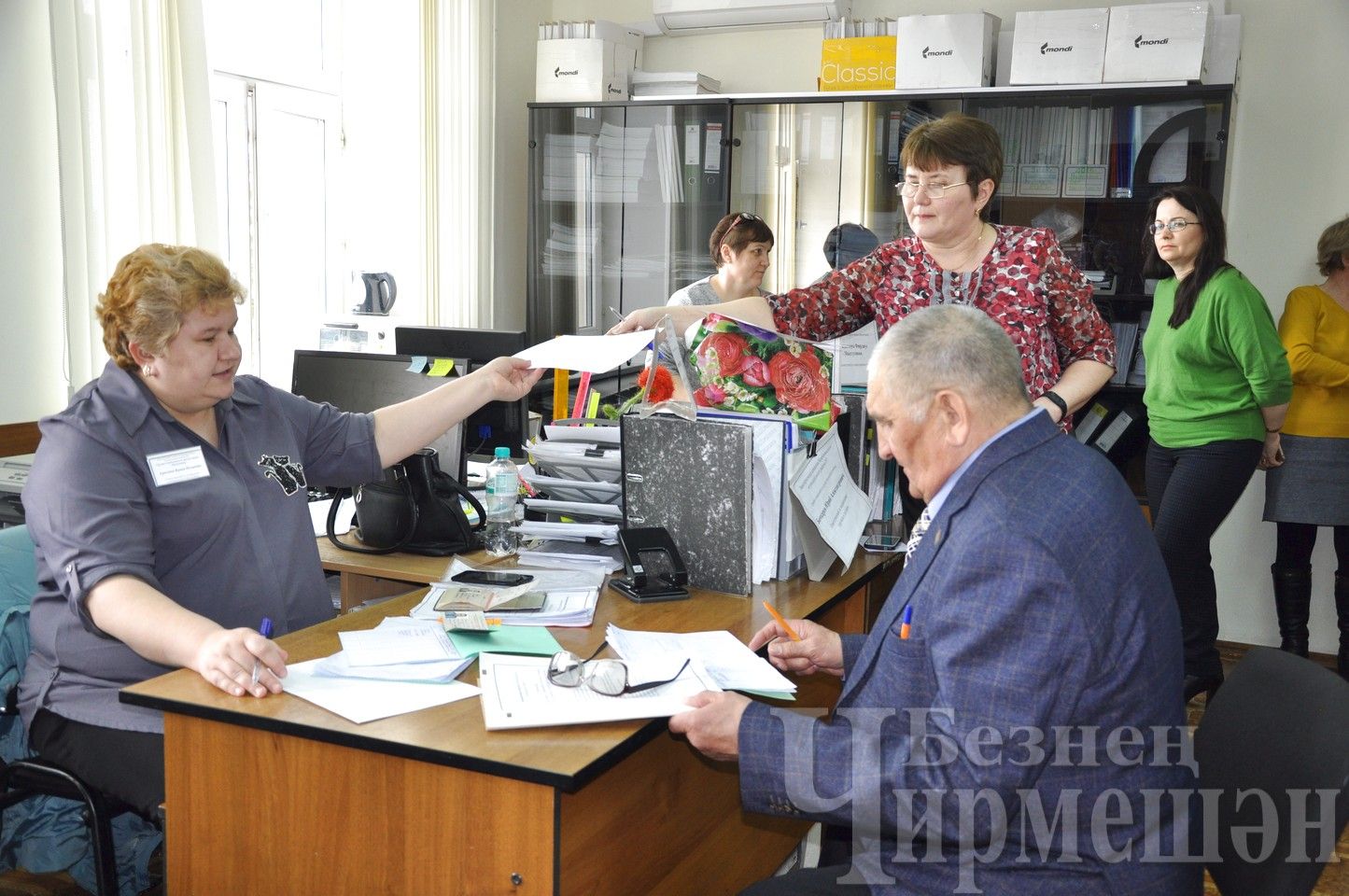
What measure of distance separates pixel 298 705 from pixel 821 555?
1063 millimetres

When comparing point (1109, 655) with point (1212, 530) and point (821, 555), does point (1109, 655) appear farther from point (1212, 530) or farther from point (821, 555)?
point (1212, 530)

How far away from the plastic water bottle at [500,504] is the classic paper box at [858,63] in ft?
8.24

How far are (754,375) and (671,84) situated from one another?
9.51ft

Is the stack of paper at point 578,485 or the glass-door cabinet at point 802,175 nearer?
the stack of paper at point 578,485

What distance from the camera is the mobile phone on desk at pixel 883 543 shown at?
2.51 metres

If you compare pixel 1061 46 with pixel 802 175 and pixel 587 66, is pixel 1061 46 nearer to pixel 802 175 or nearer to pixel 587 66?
pixel 802 175

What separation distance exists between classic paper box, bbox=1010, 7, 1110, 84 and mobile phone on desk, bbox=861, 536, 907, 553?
7.39ft

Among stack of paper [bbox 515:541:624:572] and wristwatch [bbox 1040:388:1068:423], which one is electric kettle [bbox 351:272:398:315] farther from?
wristwatch [bbox 1040:388:1068:423]

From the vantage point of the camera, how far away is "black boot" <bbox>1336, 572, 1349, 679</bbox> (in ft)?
13.2

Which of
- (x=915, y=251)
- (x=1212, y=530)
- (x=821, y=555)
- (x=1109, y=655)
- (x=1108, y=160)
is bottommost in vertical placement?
(x=1212, y=530)

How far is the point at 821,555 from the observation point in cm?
223

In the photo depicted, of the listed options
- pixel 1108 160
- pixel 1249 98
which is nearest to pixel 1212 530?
pixel 1108 160

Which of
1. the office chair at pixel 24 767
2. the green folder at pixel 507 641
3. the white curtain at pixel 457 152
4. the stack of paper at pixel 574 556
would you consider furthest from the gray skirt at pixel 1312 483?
the office chair at pixel 24 767

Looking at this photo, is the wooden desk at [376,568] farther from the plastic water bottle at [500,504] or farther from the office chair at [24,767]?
the office chair at [24,767]
